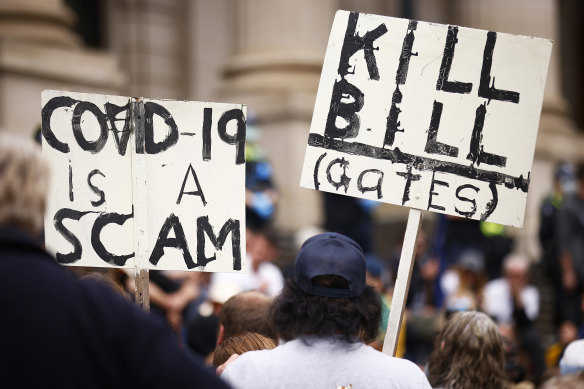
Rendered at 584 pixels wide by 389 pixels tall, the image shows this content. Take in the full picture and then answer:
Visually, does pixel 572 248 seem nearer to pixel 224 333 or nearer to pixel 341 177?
pixel 341 177

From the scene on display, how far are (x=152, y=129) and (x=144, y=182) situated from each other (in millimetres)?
227

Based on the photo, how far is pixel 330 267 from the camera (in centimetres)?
310

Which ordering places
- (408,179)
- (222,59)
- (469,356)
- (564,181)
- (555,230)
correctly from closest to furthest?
(469,356)
(408,179)
(555,230)
(564,181)
(222,59)

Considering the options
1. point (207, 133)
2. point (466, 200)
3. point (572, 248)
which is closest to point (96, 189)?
point (207, 133)

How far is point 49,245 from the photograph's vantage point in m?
4.24

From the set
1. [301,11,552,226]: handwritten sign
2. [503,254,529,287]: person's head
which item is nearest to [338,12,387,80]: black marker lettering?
[301,11,552,226]: handwritten sign

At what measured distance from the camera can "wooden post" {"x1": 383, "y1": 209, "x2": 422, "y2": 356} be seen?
4137mm

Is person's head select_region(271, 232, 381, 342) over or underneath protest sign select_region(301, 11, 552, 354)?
underneath

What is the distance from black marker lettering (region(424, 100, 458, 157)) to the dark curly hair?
149 centimetres

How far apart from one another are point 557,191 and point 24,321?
8829 mm

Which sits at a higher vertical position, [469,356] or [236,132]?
[236,132]

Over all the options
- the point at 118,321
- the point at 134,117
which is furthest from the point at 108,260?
the point at 118,321

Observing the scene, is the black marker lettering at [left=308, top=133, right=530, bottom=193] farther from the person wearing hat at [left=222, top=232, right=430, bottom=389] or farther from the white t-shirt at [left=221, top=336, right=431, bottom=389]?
the white t-shirt at [left=221, top=336, right=431, bottom=389]

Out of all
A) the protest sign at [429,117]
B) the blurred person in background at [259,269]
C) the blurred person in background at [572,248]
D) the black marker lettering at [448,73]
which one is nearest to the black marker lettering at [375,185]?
the protest sign at [429,117]
